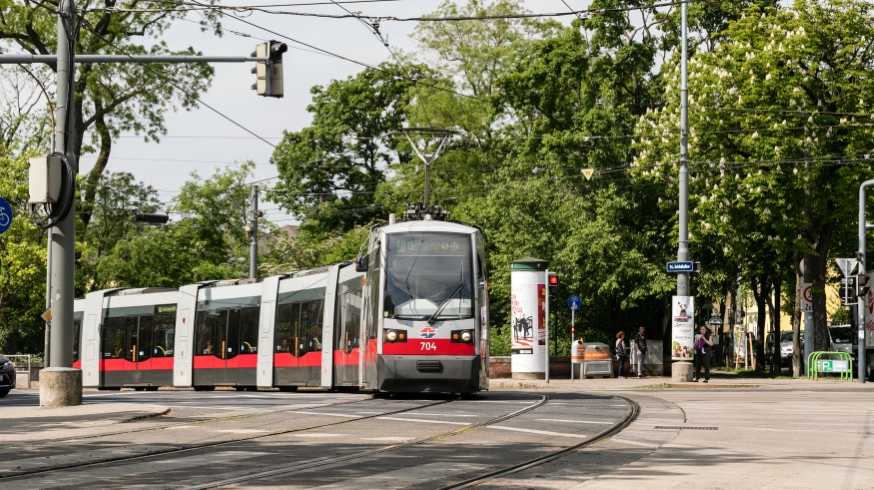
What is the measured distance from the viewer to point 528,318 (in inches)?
1374

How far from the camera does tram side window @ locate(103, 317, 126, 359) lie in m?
36.3

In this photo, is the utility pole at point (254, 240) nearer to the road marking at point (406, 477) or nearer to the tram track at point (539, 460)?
the tram track at point (539, 460)

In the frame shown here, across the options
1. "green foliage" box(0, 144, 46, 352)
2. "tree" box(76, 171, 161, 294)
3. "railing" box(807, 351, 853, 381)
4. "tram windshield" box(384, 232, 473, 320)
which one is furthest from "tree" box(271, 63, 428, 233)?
"tram windshield" box(384, 232, 473, 320)

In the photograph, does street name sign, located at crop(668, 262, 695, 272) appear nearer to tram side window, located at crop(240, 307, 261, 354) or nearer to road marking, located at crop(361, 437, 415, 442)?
tram side window, located at crop(240, 307, 261, 354)

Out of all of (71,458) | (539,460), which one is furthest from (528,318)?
(71,458)

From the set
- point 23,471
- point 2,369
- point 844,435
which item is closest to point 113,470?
point 23,471

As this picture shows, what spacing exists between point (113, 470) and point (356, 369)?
14.9m

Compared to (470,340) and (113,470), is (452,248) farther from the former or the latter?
(113,470)

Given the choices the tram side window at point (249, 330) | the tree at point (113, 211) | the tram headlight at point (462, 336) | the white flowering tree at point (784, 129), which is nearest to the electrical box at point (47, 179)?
the tram headlight at point (462, 336)

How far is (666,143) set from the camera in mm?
38844

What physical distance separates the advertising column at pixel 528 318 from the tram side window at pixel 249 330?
7.78 metres

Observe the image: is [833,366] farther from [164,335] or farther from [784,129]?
[164,335]

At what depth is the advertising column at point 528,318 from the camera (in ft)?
115

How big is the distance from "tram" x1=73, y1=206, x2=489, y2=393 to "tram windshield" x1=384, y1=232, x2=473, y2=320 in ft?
0.06
